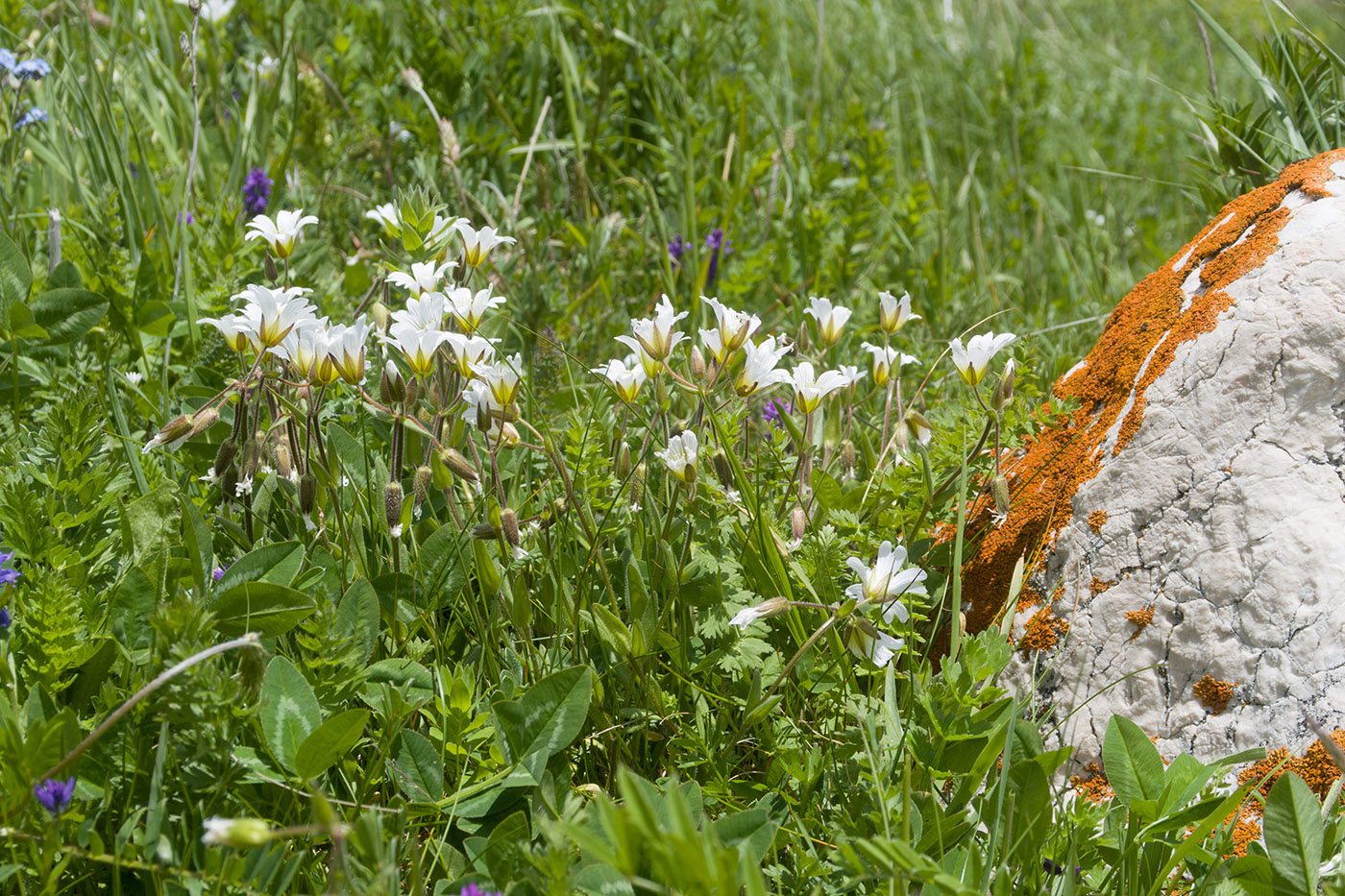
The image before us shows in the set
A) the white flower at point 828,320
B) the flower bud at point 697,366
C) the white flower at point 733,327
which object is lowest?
the white flower at point 828,320

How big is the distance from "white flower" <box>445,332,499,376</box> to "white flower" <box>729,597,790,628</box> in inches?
23.4

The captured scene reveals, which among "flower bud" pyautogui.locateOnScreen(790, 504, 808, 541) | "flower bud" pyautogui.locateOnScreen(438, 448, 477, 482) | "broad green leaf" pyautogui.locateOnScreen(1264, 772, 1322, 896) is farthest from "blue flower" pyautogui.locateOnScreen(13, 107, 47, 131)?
"broad green leaf" pyautogui.locateOnScreen(1264, 772, 1322, 896)

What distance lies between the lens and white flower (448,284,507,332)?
1.85 metres

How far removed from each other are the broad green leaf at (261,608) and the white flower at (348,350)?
0.35 m

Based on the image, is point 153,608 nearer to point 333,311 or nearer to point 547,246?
point 333,311

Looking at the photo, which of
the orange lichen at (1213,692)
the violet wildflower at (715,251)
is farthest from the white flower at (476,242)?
the violet wildflower at (715,251)

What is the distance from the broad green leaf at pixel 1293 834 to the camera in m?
1.41

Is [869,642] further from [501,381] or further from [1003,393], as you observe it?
[501,381]

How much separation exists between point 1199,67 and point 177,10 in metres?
5.89

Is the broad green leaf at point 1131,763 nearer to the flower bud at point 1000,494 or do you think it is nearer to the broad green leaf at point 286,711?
the flower bud at point 1000,494

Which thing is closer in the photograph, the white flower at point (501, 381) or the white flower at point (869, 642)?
the white flower at point (869, 642)

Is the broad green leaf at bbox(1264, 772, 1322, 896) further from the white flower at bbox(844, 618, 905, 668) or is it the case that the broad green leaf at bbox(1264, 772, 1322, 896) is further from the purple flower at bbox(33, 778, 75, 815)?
the purple flower at bbox(33, 778, 75, 815)

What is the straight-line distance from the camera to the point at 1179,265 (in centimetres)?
217

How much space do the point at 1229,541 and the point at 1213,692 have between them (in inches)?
9.8
